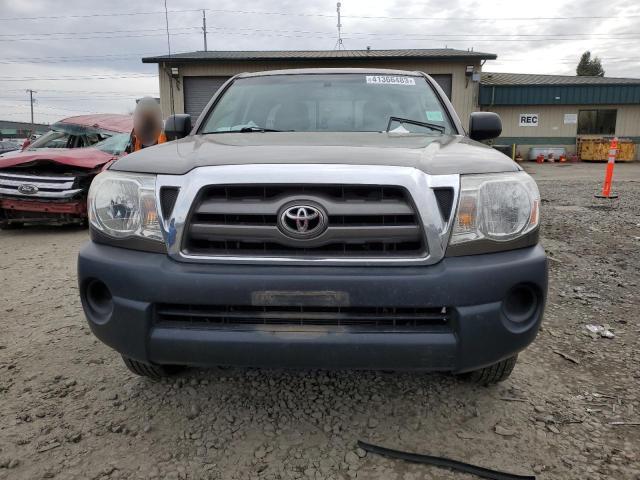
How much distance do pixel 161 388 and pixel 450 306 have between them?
1.59m

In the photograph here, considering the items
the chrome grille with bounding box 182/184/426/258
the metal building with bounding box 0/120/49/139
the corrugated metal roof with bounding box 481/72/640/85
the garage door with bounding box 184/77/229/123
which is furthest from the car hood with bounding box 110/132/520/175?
the metal building with bounding box 0/120/49/139

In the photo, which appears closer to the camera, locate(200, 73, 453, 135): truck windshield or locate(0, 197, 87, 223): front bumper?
locate(200, 73, 453, 135): truck windshield

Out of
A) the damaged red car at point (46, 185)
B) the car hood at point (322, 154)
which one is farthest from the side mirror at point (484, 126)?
the damaged red car at point (46, 185)

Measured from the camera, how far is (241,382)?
2584 mm

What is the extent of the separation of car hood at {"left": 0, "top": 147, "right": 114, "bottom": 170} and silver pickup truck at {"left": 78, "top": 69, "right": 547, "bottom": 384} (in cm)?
539

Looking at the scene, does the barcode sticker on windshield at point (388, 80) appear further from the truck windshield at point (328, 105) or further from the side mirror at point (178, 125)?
the side mirror at point (178, 125)

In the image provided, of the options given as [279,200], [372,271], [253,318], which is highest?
[279,200]

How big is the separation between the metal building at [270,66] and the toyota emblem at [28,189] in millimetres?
12847

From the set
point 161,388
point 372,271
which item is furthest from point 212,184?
point 161,388

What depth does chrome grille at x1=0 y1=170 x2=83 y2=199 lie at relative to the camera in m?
6.60

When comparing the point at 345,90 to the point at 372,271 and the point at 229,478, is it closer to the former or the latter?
the point at 372,271

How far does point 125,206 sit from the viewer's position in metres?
1.97

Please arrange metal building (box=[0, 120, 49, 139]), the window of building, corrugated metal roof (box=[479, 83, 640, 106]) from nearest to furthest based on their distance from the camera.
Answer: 1. corrugated metal roof (box=[479, 83, 640, 106])
2. the window of building
3. metal building (box=[0, 120, 49, 139])

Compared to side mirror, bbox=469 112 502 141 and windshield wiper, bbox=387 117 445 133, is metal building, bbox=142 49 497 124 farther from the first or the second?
windshield wiper, bbox=387 117 445 133
